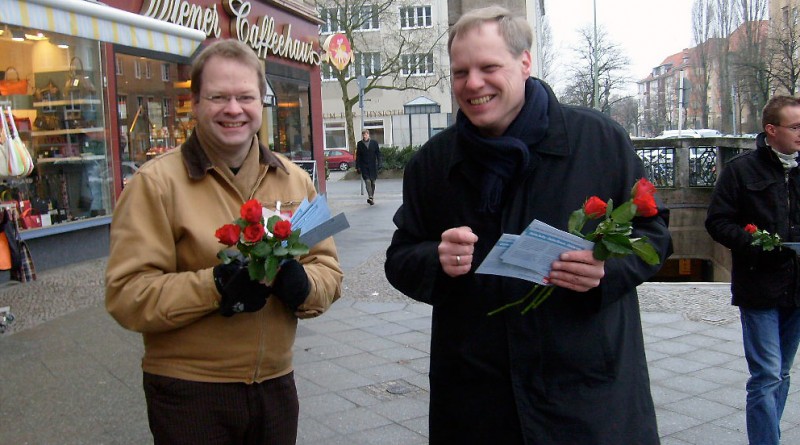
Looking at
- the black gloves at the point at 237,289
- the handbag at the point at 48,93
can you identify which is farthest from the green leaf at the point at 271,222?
the handbag at the point at 48,93

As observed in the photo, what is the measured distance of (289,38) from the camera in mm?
17375

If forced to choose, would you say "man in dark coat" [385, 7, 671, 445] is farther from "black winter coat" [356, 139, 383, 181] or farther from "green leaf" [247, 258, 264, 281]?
"black winter coat" [356, 139, 383, 181]

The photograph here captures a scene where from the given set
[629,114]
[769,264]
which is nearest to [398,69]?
[769,264]

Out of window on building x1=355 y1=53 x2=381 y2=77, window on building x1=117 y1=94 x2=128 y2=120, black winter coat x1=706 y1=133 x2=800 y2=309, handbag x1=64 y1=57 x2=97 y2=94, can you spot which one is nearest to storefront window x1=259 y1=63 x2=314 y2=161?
window on building x1=117 y1=94 x2=128 y2=120

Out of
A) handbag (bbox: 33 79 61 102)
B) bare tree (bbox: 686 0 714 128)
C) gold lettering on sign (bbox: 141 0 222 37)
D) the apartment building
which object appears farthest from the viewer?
bare tree (bbox: 686 0 714 128)

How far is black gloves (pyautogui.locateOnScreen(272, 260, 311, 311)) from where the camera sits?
2.38m

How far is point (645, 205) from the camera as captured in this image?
1.98 m

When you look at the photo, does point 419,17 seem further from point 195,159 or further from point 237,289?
point 237,289

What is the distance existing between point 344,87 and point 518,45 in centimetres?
3663

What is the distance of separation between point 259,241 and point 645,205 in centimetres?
105

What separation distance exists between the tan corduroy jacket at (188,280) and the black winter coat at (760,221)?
242 centimetres

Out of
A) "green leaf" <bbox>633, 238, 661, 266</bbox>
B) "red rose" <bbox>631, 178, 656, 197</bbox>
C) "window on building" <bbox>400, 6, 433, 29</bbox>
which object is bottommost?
"green leaf" <bbox>633, 238, 661, 266</bbox>

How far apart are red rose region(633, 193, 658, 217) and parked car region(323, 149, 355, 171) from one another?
138 ft

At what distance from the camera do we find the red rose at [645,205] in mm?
1975
